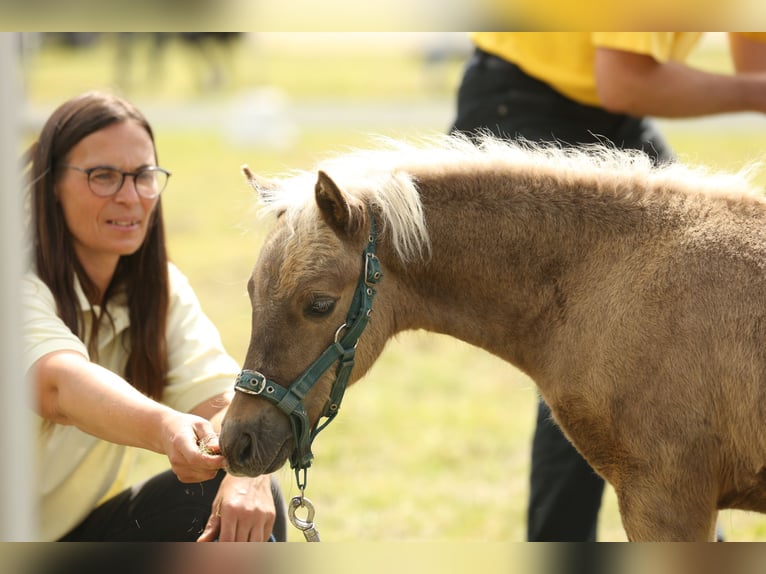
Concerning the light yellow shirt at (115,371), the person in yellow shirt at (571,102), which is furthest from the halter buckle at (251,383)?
the person in yellow shirt at (571,102)

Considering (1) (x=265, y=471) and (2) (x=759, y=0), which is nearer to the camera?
(2) (x=759, y=0)

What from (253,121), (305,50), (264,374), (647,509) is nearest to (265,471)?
(264,374)

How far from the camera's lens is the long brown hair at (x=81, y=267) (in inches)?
112

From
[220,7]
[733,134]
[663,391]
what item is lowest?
[663,391]

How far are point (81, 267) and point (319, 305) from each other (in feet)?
3.21

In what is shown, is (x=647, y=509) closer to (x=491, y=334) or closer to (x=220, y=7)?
(x=491, y=334)

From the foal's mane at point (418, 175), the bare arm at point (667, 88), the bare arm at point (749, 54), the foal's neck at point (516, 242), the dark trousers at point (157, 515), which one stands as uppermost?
the bare arm at point (749, 54)

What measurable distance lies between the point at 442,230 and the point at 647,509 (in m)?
0.85

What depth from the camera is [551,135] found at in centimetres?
330

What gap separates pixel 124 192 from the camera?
9.45 feet

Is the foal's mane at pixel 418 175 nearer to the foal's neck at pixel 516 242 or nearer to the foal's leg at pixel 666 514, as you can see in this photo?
the foal's neck at pixel 516 242

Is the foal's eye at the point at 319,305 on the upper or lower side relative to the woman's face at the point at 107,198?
lower

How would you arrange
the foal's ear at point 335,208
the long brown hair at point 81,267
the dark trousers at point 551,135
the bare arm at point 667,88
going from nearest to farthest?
the foal's ear at point 335,208 < the long brown hair at point 81,267 < the bare arm at point 667,88 < the dark trousers at point 551,135

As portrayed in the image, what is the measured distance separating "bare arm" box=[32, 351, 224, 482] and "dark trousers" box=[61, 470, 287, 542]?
489mm
